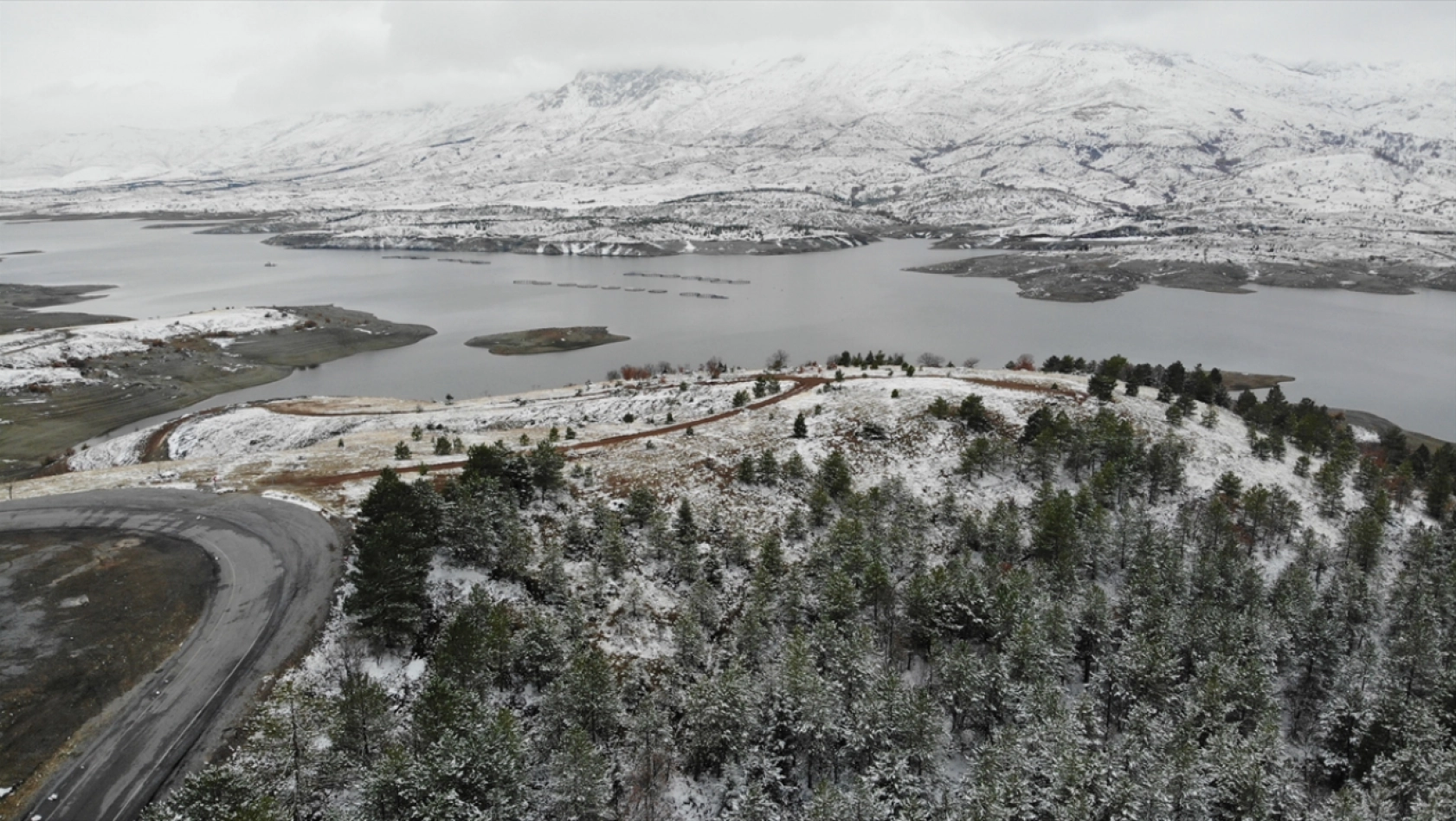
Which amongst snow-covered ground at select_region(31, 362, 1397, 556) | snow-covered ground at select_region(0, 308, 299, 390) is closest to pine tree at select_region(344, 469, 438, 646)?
snow-covered ground at select_region(31, 362, 1397, 556)

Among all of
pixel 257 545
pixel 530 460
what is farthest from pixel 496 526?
pixel 257 545

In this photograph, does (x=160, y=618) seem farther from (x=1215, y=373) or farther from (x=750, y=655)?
(x=1215, y=373)

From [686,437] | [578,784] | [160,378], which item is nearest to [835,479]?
[686,437]

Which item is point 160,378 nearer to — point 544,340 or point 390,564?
point 544,340

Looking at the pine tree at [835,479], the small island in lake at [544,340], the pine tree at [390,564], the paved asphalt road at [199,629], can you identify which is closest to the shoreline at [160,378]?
the small island in lake at [544,340]

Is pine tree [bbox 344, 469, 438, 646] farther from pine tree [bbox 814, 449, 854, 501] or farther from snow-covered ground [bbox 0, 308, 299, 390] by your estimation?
snow-covered ground [bbox 0, 308, 299, 390]

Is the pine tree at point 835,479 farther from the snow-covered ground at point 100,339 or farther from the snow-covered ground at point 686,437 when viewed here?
the snow-covered ground at point 100,339
